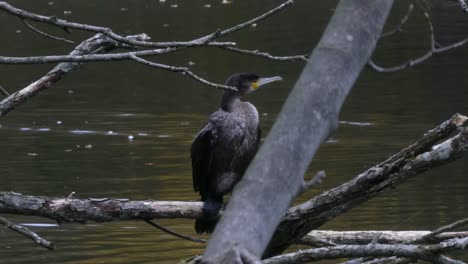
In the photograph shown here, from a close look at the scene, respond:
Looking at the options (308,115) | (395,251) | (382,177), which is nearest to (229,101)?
(382,177)

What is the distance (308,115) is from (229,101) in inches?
147

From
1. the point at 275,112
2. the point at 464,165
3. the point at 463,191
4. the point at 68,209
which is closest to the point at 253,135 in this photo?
the point at 68,209

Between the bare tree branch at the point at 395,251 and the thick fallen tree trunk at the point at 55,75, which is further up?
the thick fallen tree trunk at the point at 55,75

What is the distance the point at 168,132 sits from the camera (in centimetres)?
1108

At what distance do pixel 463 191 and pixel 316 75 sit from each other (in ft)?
22.3

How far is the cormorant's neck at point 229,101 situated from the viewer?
213 inches

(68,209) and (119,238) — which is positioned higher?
(68,209)

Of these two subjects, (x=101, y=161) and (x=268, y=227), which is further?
(x=101, y=161)

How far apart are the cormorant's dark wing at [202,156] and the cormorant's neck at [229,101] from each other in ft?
0.45

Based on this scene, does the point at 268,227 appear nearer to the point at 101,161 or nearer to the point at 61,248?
the point at 61,248

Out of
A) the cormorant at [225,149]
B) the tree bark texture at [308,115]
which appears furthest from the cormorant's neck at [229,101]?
the tree bark texture at [308,115]

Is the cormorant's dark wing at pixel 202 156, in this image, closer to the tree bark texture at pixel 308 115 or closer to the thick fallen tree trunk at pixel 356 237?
the thick fallen tree trunk at pixel 356 237

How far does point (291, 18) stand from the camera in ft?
71.8

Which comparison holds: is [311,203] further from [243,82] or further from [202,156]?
[243,82]
